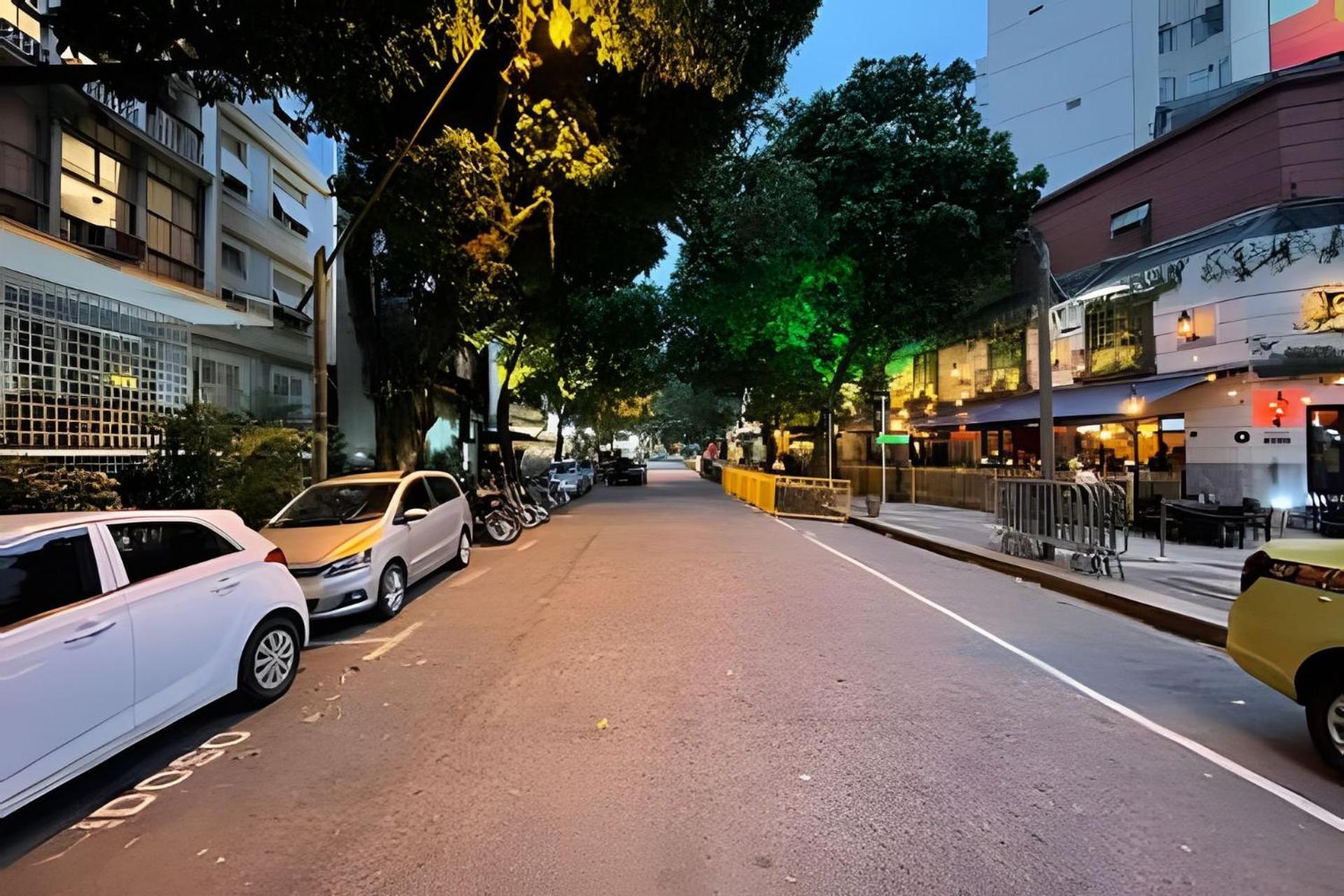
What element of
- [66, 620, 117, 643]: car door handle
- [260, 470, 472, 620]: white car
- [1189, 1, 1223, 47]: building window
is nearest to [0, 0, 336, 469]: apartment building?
[260, 470, 472, 620]: white car

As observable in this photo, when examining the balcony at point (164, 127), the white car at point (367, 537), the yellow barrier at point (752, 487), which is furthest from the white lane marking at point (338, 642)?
the yellow barrier at point (752, 487)

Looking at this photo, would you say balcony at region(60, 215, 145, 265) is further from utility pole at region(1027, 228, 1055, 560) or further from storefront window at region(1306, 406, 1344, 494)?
storefront window at region(1306, 406, 1344, 494)

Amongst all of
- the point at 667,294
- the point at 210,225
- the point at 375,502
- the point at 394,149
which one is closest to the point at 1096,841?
the point at 375,502

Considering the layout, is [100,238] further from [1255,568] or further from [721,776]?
[1255,568]

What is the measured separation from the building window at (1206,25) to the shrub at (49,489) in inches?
1873

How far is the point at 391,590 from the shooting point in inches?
310

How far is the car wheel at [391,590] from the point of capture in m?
7.62

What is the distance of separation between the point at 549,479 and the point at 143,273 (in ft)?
42.8

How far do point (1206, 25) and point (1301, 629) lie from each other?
148 feet

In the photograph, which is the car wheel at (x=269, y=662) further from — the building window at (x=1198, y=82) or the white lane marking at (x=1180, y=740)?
the building window at (x=1198, y=82)

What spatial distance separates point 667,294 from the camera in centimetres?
2928

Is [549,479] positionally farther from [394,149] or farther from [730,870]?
Result: [730,870]

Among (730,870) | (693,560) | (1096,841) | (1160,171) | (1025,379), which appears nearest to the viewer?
(730,870)

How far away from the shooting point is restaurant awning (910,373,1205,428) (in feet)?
53.6
